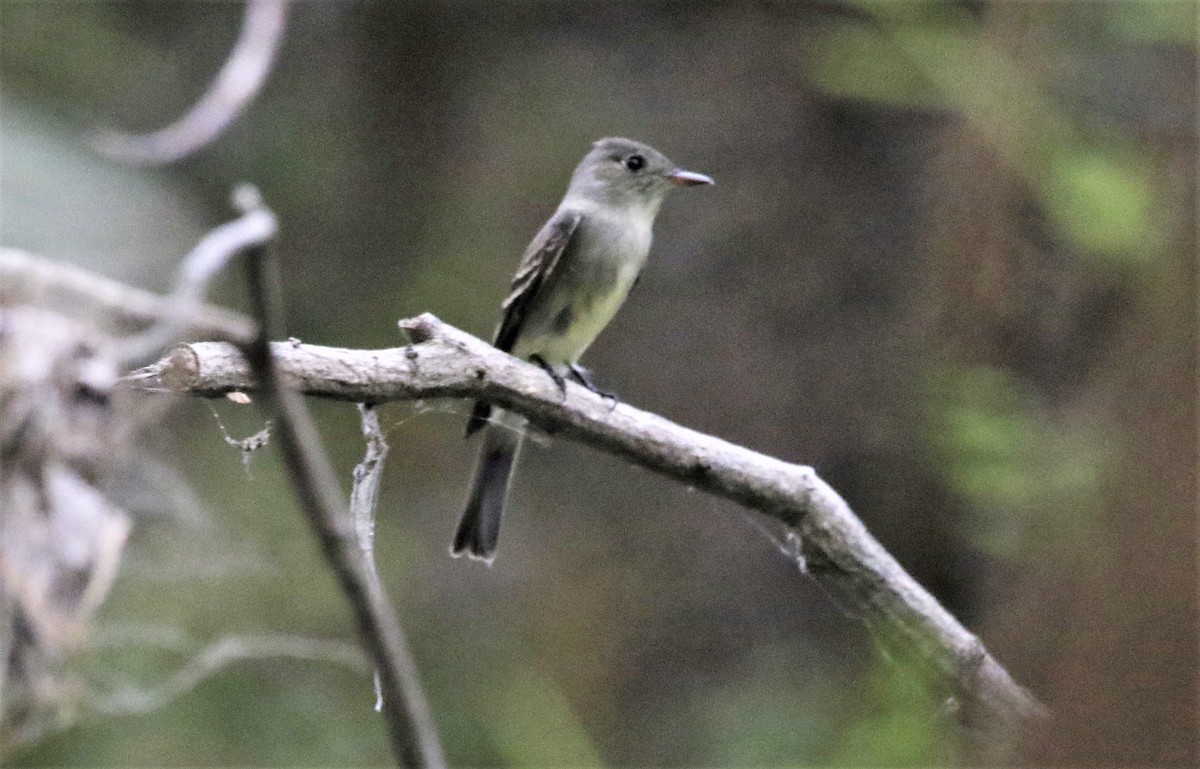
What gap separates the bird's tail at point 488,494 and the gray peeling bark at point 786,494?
2.79 ft

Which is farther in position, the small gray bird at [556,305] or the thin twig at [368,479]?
the small gray bird at [556,305]

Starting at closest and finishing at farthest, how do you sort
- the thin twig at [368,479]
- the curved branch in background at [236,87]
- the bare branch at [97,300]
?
the bare branch at [97,300] < the thin twig at [368,479] < the curved branch in background at [236,87]

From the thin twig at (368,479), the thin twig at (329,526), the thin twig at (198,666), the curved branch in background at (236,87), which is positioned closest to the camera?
the thin twig at (329,526)

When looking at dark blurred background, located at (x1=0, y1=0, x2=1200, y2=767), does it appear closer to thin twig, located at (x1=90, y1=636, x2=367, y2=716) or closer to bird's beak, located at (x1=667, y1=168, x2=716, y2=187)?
thin twig, located at (x1=90, y1=636, x2=367, y2=716)

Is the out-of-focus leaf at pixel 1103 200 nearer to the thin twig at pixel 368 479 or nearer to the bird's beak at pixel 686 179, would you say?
the bird's beak at pixel 686 179

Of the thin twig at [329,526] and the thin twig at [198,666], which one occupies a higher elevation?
the thin twig at [329,526]

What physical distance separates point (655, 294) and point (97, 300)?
14.8ft

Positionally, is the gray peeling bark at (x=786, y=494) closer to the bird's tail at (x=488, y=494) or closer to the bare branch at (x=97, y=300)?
the bare branch at (x=97, y=300)

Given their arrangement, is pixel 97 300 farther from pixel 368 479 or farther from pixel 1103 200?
pixel 1103 200

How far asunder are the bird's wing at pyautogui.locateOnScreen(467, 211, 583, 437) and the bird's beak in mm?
327

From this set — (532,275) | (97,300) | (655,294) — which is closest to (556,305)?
(532,275)

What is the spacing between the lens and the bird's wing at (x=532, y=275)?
3.50 metres

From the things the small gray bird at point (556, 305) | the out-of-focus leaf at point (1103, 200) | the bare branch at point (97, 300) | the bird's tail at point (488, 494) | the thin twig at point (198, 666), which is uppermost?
the out-of-focus leaf at point (1103, 200)

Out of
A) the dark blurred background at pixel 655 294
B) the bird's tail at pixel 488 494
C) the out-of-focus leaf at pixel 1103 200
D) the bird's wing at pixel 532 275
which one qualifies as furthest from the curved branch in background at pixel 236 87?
the out-of-focus leaf at pixel 1103 200
